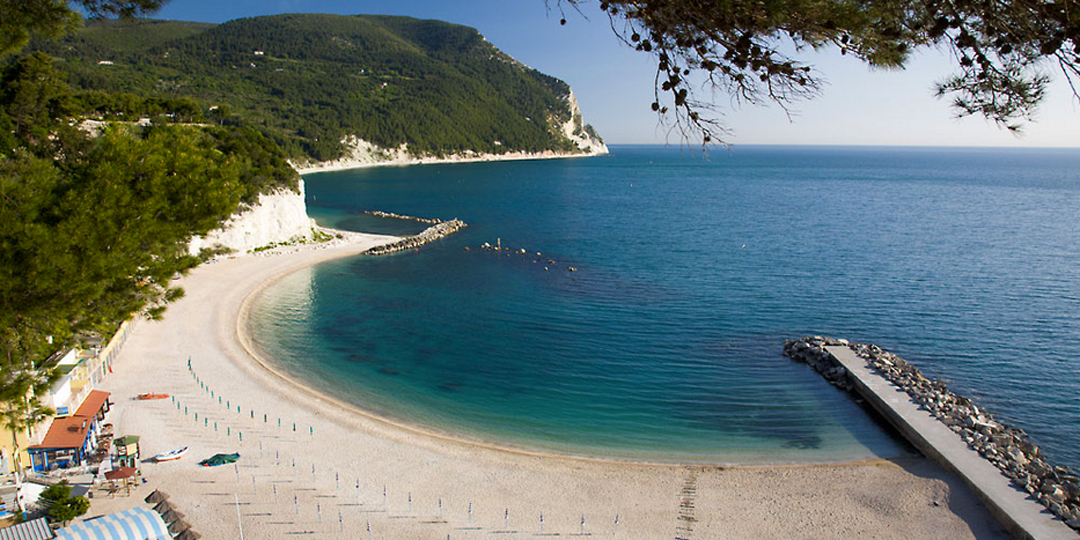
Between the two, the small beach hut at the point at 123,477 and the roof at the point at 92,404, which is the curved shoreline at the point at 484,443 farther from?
the small beach hut at the point at 123,477

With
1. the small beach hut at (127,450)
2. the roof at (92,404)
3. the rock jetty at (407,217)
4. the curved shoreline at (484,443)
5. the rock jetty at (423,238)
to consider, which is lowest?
the curved shoreline at (484,443)

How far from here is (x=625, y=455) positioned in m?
19.4

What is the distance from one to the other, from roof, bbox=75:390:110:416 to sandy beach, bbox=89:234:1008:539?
873mm

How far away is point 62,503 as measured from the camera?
1383cm

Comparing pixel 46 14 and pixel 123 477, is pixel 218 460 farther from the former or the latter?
pixel 46 14

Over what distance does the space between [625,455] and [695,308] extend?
17.5 metres

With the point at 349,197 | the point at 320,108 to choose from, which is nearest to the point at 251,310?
the point at 349,197

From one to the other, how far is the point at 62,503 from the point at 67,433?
4.21 metres

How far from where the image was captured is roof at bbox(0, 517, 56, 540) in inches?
485

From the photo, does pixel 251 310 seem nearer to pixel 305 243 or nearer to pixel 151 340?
pixel 151 340

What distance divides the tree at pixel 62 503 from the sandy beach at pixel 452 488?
1.93ft

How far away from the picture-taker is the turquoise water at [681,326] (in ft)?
70.8

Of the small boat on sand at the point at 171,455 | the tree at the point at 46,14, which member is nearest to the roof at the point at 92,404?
the small boat on sand at the point at 171,455

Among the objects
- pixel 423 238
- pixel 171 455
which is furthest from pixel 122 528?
pixel 423 238
